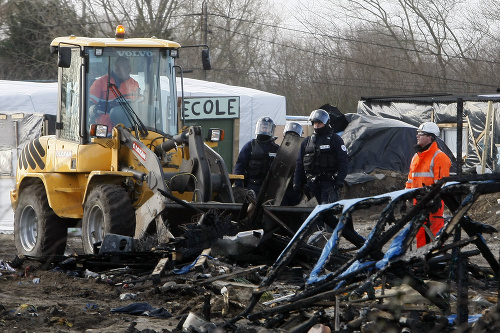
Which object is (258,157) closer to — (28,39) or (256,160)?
(256,160)

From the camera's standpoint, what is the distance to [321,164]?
982 centimetres

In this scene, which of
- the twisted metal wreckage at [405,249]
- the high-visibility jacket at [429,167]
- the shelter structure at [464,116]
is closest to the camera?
the twisted metal wreckage at [405,249]

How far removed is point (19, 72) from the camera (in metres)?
36.9

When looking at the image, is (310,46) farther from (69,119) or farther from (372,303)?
(372,303)

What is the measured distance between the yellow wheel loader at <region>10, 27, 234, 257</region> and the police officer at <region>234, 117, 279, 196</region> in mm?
651

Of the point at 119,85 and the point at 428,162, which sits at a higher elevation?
the point at 119,85

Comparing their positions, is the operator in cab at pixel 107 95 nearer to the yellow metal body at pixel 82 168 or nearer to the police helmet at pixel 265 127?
the yellow metal body at pixel 82 168

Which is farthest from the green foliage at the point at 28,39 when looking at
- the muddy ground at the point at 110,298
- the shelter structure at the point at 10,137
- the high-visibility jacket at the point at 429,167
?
the high-visibility jacket at the point at 429,167

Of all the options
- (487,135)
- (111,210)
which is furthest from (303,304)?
(487,135)

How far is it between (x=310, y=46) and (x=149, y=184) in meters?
34.1

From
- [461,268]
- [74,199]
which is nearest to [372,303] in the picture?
[461,268]

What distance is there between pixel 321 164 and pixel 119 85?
275cm

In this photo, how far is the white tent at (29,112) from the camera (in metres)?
15.0

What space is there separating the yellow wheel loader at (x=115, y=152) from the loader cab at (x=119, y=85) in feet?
0.04
